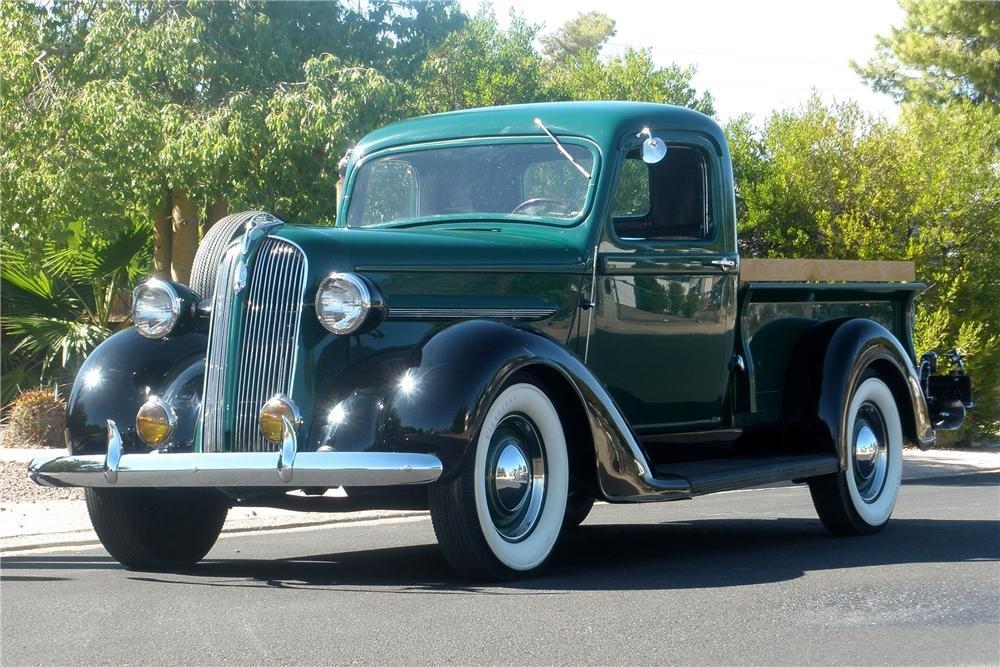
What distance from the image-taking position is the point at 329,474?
17.5 ft

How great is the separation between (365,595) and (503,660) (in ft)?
4.42

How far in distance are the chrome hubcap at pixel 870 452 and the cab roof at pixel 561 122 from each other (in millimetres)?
1880

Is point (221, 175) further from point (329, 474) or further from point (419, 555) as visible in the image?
point (329, 474)

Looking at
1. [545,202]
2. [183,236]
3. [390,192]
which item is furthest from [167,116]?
[545,202]

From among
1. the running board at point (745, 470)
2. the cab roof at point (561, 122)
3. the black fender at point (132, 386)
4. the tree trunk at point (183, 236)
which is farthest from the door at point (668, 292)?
the tree trunk at point (183, 236)

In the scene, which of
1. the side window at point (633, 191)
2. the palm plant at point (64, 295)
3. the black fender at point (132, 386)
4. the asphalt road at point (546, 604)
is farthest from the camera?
the palm plant at point (64, 295)

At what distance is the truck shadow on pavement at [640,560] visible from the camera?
601cm

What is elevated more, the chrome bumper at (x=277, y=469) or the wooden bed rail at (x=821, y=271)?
the wooden bed rail at (x=821, y=271)

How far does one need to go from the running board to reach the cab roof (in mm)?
1732

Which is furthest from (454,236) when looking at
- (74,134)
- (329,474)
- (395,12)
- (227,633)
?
(395,12)

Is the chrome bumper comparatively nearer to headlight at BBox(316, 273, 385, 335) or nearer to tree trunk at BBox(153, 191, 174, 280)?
headlight at BBox(316, 273, 385, 335)

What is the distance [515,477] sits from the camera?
5.93m

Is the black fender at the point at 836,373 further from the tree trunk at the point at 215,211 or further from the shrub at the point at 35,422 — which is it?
the shrub at the point at 35,422

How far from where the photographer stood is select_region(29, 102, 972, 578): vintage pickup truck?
5.70 metres
